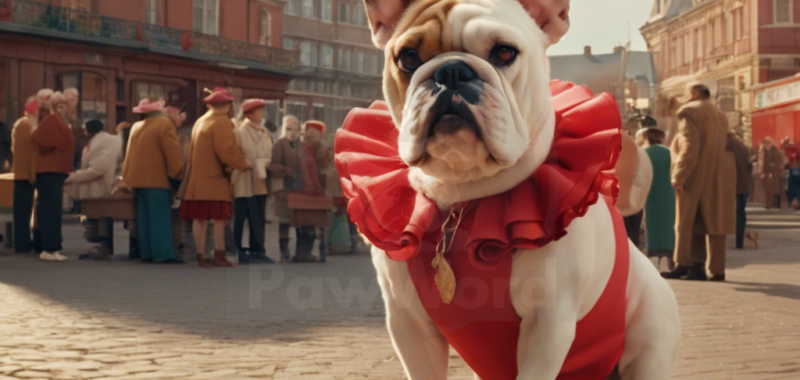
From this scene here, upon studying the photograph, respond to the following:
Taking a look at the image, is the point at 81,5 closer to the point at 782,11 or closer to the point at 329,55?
the point at 329,55

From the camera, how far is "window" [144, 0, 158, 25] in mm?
33875

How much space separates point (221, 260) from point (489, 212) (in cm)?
898

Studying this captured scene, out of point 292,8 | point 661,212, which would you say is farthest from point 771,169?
point 292,8

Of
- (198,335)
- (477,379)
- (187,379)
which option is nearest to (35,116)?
(198,335)

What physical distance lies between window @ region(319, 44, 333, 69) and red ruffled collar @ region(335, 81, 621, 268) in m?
55.8

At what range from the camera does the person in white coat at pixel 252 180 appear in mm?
11906

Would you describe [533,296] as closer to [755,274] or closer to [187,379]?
[187,379]

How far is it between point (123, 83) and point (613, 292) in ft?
105

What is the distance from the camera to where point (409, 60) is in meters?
2.90

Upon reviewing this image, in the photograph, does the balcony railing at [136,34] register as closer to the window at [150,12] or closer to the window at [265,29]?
the window at [150,12]

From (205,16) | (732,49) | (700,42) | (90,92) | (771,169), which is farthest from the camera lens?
(700,42)

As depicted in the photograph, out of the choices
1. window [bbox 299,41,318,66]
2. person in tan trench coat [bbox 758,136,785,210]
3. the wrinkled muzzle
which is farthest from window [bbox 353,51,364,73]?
the wrinkled muzzle

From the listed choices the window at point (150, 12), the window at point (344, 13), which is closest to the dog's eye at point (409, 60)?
the window at point (150, 12)

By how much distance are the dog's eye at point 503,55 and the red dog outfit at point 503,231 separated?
1.09 ft
